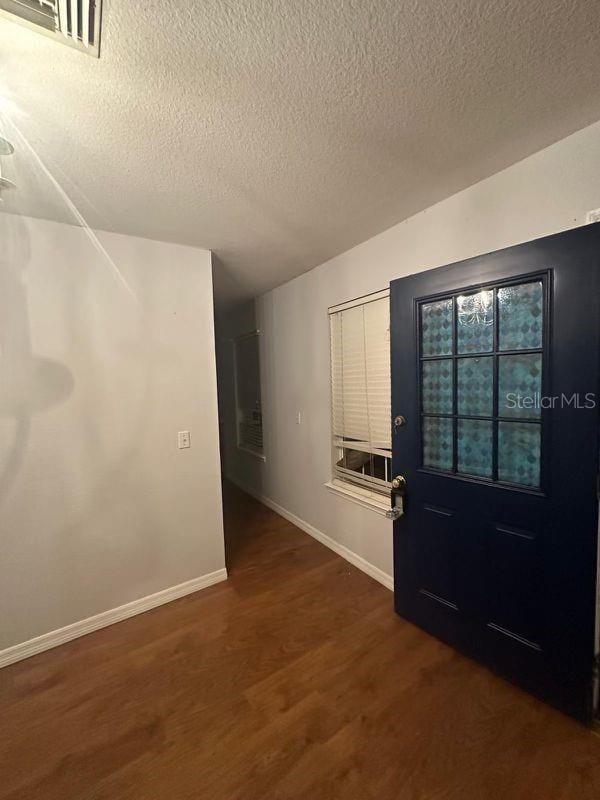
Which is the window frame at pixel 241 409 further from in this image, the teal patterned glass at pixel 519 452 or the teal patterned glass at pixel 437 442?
the teal patterned glass at pixel 519 452

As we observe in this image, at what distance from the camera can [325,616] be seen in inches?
72.1


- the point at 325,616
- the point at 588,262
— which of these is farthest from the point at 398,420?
the point at 325,616

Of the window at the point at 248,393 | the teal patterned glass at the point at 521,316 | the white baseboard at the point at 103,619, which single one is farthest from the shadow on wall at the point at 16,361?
the teal patterned glass at the point at 521,316

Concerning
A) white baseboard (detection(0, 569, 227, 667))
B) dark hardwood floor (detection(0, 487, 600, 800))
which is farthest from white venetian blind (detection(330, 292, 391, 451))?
white baseboard (detection(0, 569, 227, 667))

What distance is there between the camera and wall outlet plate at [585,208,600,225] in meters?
1.17

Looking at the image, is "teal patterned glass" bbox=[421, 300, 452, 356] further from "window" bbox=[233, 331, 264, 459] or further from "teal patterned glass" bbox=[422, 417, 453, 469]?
"window" bbox=[233, 331, 264, 459]

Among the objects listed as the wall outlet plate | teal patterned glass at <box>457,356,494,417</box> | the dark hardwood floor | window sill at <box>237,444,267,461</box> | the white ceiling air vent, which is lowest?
the dark hardwood floor

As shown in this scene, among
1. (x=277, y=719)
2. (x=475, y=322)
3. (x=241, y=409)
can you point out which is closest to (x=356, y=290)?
(x=475, y=322)

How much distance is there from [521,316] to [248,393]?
319cm

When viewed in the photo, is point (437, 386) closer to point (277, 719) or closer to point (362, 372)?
point (362, 372)

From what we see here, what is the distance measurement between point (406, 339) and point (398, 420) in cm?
47

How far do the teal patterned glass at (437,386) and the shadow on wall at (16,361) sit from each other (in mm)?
2113

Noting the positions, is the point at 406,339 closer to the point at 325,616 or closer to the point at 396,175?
the point at 396,175

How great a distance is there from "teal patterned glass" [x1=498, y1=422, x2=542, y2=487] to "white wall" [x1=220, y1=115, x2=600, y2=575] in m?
0.86
